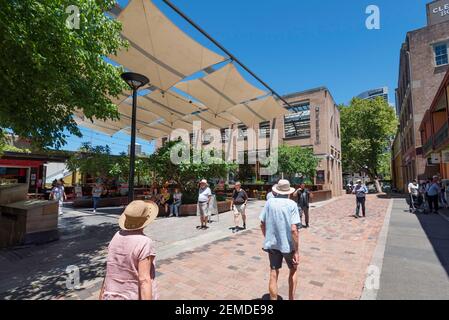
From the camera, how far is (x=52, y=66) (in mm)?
4203

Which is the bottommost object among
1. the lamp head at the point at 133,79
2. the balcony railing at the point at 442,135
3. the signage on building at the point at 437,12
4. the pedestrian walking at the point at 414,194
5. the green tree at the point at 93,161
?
the pedestrian walking at the point at 414,194

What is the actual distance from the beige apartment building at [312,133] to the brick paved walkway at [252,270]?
747 inches

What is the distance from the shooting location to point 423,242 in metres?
6.88

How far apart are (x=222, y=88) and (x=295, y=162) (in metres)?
11.2

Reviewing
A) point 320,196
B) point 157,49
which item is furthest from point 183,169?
point 320,196

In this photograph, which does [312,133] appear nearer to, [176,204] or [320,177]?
[320,177]

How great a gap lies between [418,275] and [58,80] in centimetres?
718

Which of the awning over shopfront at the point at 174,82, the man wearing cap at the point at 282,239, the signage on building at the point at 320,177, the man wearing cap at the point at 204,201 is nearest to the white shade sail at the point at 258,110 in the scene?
the awning over shopfront at the point at 174,82

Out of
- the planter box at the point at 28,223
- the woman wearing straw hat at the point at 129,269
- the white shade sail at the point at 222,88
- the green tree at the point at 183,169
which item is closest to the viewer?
the woman wearing straw hat at the point at 129,269

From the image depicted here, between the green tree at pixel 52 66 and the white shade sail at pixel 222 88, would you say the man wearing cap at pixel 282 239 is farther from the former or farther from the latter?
the white shade sail at pixel 222 88

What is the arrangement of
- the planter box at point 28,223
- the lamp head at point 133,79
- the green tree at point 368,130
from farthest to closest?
the green tree at point 368,130 → the planter box at point 28,223 → the lamp head at point 133,79

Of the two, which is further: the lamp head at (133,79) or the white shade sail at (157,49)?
the white shade sail at (157,49)

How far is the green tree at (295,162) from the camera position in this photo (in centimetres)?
2208

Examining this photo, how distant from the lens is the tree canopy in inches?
1332
